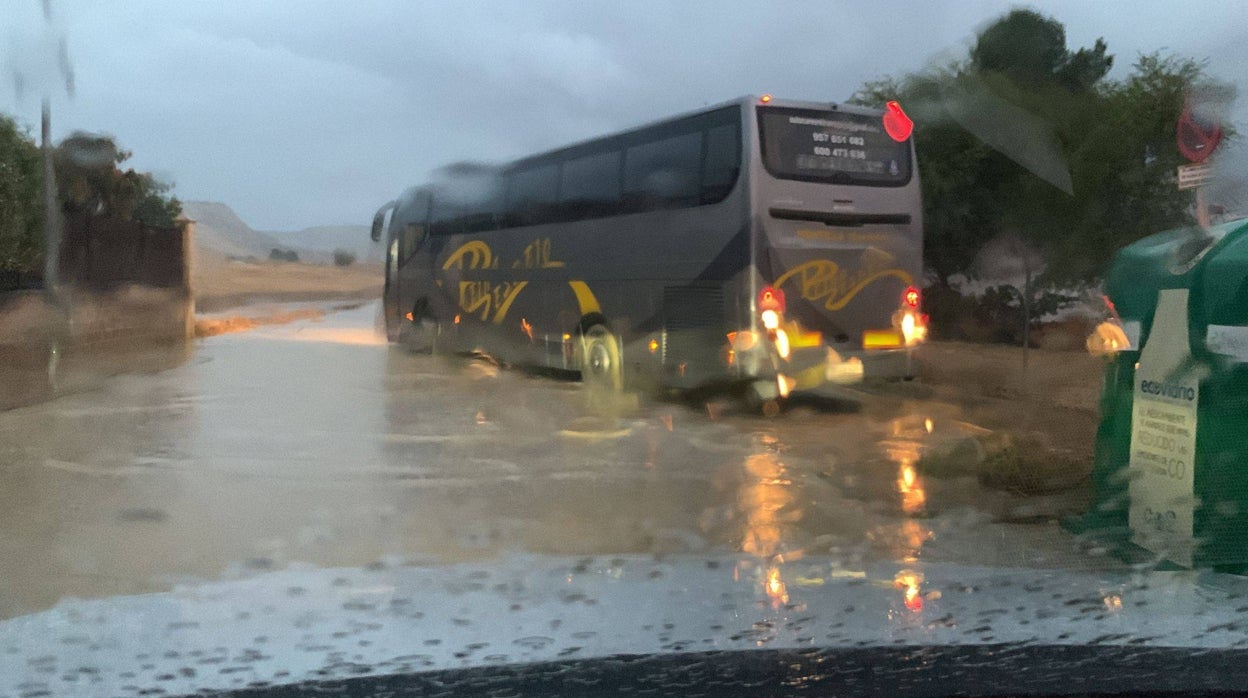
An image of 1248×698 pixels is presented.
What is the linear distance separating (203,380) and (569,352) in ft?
17.6

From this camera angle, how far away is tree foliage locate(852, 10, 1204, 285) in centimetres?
2067

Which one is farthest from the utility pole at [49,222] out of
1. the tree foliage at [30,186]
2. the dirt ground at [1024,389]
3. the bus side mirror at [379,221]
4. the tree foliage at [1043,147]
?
the tree foliage at [1043,147]

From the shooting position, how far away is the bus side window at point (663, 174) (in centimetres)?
1455

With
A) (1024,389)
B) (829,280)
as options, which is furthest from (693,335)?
(1024,389)


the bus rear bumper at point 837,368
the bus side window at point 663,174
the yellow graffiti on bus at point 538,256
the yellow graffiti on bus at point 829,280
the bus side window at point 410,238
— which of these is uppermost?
the bus side window at point 663,174

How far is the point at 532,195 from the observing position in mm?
18266

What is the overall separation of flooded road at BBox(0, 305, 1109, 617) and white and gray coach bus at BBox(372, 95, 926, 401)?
2.60 feet

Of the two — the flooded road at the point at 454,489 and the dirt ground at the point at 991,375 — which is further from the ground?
the dirt ground at the point at 991,375

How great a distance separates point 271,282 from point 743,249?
18.6 m

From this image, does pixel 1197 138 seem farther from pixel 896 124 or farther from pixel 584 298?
pixel 584 298

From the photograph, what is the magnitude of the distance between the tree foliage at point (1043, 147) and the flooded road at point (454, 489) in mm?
7837

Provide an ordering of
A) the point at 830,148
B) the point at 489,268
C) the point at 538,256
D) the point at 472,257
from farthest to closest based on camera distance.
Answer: the point at 472,257 → the point at 489,268 → the point at 538,256 → the point at 830,148

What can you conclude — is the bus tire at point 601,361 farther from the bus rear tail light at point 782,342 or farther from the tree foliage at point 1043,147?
the tree foliage at point 1043,147

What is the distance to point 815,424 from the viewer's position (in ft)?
43.9
